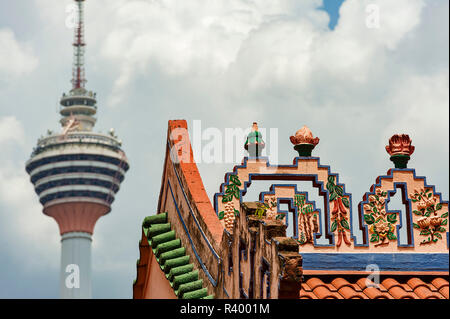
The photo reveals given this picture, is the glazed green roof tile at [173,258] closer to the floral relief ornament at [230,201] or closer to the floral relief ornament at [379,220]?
the floral relief ornament at [230,201]

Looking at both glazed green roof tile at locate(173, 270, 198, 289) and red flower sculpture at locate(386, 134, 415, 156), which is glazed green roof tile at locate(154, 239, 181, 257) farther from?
red flower sculpture at locate(386, 134, 415, 156)

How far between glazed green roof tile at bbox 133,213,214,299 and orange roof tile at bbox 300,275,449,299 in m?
1.48

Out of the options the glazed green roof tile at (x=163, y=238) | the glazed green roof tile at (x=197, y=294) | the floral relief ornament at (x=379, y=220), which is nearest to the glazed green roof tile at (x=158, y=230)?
the glazed green roof tile at (x=163, y=238)

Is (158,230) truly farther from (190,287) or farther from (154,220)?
(190,287)

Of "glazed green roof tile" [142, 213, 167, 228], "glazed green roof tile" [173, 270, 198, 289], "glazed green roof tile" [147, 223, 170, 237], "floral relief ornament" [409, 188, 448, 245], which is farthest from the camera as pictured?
"glazed green roof tile" [142, 213, 167, 228]

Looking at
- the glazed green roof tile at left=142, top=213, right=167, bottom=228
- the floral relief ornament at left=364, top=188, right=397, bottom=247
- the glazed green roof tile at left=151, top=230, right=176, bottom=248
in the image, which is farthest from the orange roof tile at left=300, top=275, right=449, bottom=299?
the glazed green roof tile at left=142, top=213, right=167, bottom=228

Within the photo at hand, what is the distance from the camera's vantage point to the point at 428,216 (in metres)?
14.3

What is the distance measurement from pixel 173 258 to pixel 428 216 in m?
Result: 3.78

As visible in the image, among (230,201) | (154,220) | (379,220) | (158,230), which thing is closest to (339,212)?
(379,220)

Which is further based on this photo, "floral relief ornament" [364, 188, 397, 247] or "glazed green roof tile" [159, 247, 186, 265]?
"glazed green roof tile" [159, 247, 186, 265]

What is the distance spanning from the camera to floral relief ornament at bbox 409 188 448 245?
14.2 metres

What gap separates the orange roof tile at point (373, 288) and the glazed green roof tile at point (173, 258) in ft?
4.87
